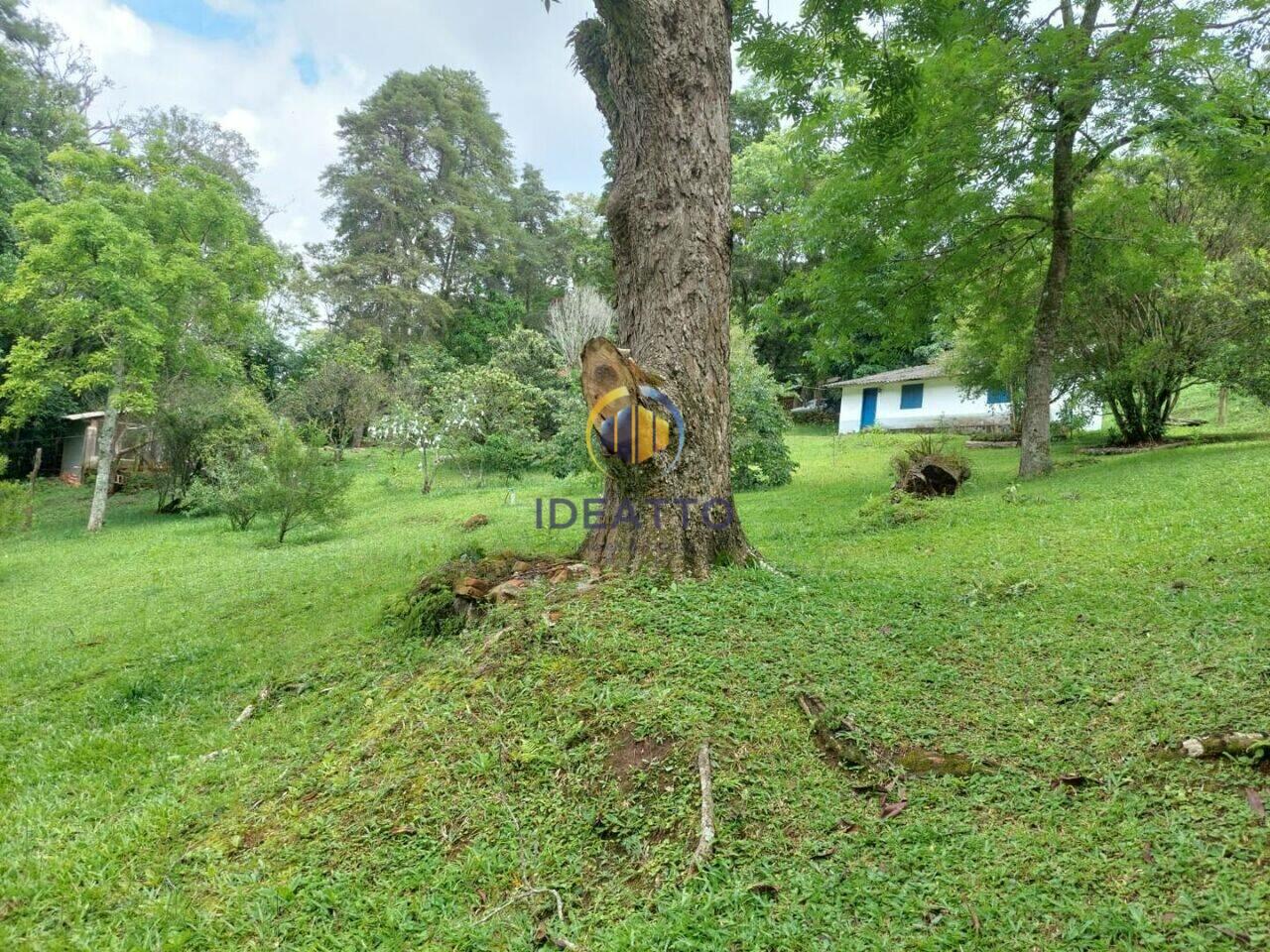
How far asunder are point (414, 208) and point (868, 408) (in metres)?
21.4

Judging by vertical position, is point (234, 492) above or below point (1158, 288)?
below

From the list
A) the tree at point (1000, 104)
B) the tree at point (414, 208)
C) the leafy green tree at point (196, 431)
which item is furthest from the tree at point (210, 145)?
the tree at point (1000, 104)

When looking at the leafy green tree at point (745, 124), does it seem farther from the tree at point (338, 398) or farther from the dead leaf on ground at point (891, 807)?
the dead leaf on ground at point (891, 807)

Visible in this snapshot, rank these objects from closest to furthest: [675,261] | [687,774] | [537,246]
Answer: [687,774] → [675,261] → [537,246]

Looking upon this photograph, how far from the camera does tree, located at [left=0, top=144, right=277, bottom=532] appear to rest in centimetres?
1227

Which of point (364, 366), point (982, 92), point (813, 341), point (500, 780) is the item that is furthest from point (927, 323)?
point (364, 366)

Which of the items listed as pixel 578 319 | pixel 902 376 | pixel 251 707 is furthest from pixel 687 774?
pixel 578 319

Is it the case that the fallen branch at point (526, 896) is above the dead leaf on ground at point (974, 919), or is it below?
below

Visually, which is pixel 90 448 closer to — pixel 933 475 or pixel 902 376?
pixel 933 475

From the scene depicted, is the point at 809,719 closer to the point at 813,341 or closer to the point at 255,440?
the point at 813,341

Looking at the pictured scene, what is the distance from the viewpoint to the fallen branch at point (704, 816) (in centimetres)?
176

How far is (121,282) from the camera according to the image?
1245 centimetres

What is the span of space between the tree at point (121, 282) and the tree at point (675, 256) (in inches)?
513

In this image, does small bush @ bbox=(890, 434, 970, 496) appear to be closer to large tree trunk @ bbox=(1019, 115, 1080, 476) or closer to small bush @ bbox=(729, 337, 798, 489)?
large tree trunk @ bbox=(1019, 115, 1080, 476)
